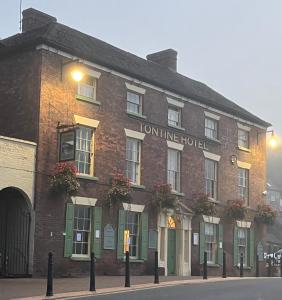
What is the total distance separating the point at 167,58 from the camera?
32531 mm

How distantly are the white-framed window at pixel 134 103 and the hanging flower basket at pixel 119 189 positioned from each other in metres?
3.09

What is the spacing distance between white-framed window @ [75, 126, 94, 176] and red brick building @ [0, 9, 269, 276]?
4 centimetres

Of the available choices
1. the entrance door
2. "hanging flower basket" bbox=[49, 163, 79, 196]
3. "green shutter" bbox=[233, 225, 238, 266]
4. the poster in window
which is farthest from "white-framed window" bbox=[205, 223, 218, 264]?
the entrance door

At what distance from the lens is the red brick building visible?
21531mm

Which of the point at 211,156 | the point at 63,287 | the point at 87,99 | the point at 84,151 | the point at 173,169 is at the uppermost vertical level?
the point at 87,99

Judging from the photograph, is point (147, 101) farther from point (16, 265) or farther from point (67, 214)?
point (16, 265)

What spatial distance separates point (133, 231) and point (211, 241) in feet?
18.4

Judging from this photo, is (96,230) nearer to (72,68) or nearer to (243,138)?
(72,68)

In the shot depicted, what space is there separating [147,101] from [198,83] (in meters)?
8.21

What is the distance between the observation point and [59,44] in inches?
858

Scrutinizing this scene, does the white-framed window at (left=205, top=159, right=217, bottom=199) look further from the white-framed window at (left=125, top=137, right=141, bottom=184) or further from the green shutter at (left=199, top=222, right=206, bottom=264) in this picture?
the white-framed window at (left=125, top=137, right=141, bottom=184)

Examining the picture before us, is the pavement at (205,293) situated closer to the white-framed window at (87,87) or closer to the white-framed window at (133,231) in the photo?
the white-framed window at (133,231)

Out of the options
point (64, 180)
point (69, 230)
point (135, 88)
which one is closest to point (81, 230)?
point (69, 230)

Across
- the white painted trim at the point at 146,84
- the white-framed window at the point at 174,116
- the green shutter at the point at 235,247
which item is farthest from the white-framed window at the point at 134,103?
the green shutter at the point at 235,247
